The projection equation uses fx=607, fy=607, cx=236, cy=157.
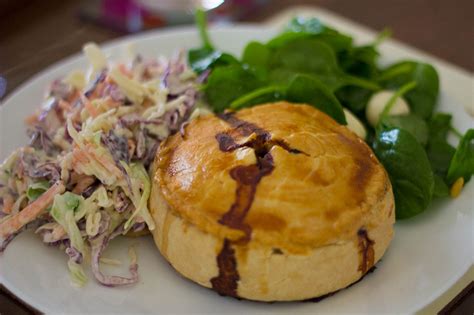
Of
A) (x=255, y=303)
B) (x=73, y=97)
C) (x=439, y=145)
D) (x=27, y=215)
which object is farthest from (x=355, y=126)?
(x=27, y=215)

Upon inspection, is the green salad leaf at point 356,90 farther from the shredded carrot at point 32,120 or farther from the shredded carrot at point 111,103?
the shredded carrot at point 32,120

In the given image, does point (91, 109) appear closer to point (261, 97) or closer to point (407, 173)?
point (261, 97)

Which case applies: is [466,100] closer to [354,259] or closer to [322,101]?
[322,101]

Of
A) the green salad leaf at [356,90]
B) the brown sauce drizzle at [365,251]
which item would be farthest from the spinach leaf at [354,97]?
the brown sauce drizzle at [365,251]

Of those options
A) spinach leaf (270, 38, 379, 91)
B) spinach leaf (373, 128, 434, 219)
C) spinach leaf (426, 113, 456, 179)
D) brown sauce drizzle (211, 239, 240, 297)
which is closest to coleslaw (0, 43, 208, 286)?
brown sauce drizzle (211, 239, 240, 297)

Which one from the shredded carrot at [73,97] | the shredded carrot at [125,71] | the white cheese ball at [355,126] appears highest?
the shredded carrot at [125,71]

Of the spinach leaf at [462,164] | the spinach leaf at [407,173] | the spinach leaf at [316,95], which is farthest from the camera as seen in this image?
the spinach leaf at [316,95]

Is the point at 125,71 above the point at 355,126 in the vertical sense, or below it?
above
